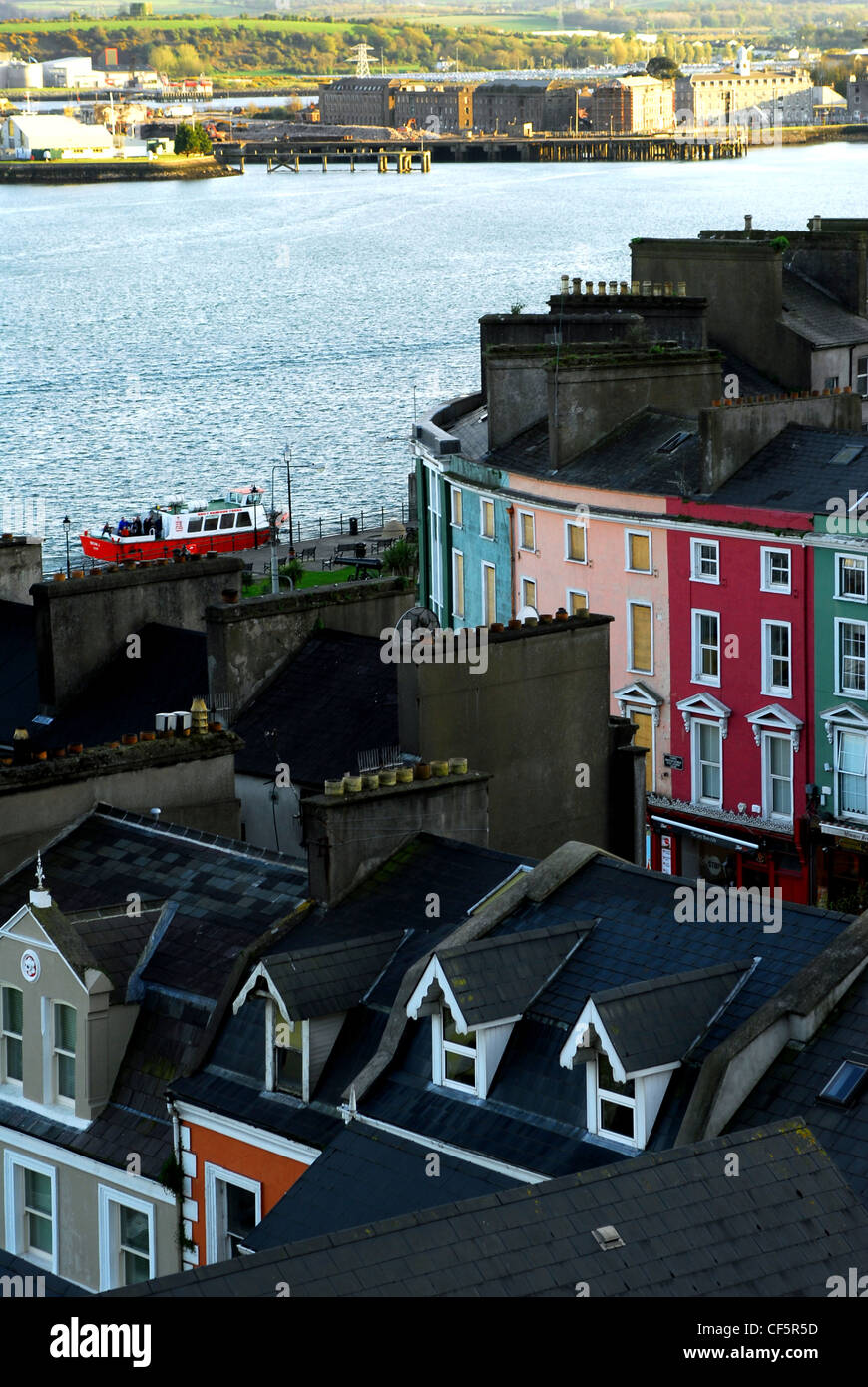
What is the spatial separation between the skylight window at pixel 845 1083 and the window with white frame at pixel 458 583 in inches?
1535

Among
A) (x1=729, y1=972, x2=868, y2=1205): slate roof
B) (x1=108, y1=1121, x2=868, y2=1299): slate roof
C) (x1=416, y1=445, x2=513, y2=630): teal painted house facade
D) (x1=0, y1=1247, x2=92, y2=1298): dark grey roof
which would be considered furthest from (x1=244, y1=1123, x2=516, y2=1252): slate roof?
(x1=416, y1=445, x2=513, y2=630): teal painted house facade

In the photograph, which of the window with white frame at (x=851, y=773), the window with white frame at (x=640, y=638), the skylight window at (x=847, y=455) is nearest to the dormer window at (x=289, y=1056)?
the window with white frame at (x=851, y=773)

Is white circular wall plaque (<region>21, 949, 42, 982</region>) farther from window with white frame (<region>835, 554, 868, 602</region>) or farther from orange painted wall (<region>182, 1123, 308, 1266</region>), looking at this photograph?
window with white frame (<region>835, 554, 868, 602</region>)

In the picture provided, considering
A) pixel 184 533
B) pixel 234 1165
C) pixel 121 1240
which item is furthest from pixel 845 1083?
pixel 184 533

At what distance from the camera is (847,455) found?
48.4m

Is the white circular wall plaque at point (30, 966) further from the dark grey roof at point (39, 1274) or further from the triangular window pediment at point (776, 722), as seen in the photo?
the triangular window pediment at point (776, 722)

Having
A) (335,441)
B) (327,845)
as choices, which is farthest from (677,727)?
(335,441)

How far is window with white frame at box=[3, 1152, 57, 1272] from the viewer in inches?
818

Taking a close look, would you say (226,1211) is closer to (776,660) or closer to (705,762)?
(776,660)

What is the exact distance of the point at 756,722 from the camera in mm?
48250
